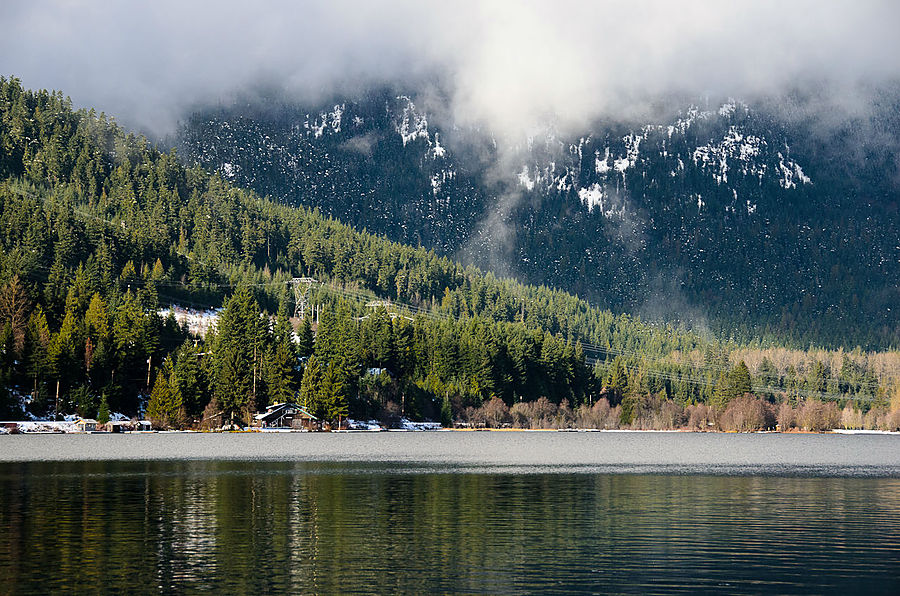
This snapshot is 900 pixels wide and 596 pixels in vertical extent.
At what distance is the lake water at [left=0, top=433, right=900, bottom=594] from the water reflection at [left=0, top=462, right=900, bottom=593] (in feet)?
0.58

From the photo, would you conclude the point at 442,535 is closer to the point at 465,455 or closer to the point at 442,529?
the point at 442,529

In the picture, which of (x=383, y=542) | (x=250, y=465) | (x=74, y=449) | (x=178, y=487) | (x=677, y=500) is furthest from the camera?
(x=74, y=449)

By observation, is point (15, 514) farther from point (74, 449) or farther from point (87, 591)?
point (74, 449)

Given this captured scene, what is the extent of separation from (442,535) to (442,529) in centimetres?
263

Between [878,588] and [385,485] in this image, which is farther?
[385,485]

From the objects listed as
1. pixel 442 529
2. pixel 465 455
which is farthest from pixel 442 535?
pixel 465 455

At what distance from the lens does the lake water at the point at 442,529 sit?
50.8 meters

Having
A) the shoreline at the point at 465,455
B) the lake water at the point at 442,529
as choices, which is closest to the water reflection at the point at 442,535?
the lake water at the point at 442,529

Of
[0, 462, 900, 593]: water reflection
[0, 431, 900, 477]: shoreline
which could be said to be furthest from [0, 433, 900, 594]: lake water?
[0, 431, 900, 477]: shoreline

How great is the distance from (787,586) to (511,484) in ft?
171

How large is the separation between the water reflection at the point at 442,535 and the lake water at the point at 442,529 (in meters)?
0.18

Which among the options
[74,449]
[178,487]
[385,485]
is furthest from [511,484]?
[74,449]

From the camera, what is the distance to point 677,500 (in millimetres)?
85688

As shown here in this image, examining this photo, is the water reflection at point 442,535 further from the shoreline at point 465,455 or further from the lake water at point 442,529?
→ the shoreline at point 465,455
